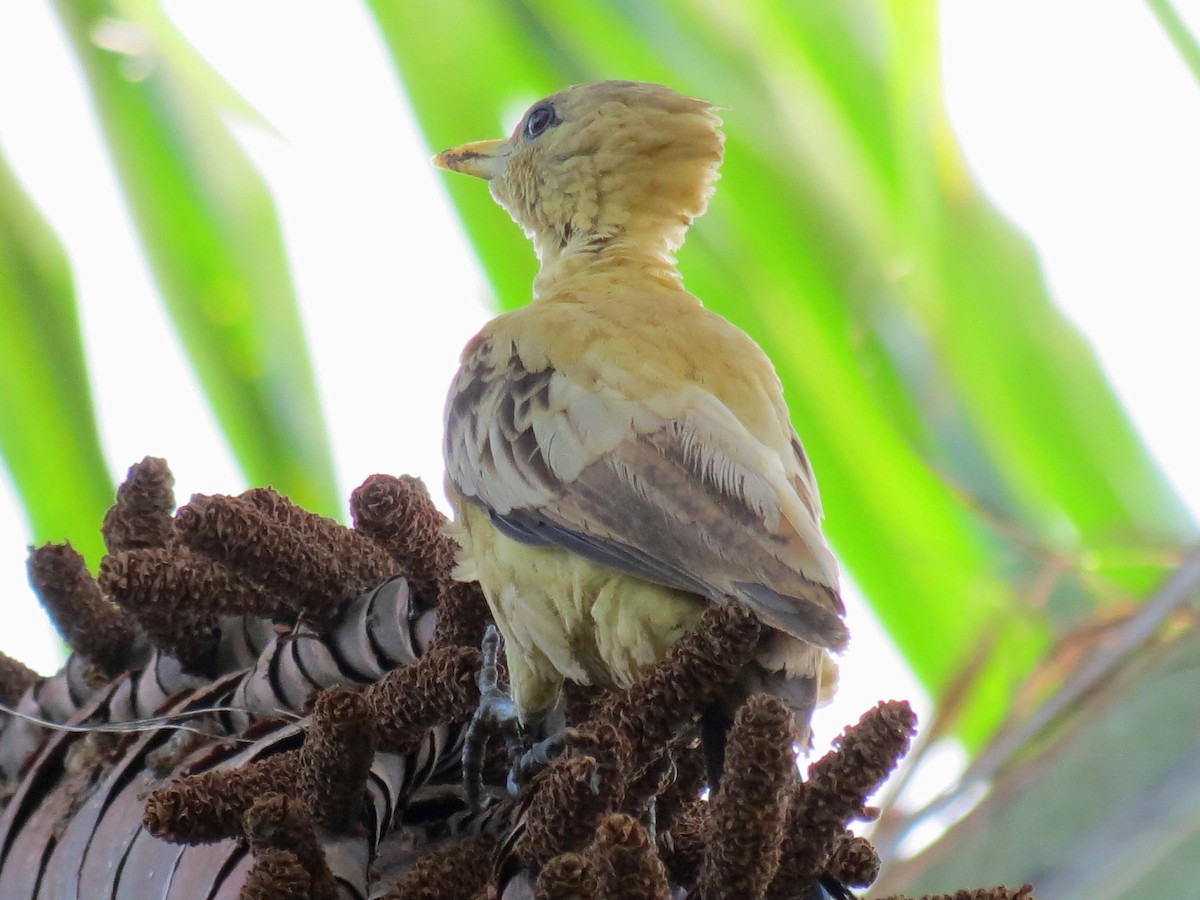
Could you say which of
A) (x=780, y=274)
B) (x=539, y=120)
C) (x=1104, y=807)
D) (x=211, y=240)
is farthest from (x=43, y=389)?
(x=1104, y=807)

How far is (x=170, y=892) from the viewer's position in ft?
5.30

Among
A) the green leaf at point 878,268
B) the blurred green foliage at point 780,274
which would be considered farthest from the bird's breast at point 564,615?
the green leaf at point 878,268

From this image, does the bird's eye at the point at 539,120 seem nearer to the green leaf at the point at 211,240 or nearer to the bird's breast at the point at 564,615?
the green leaf at the point at 211,240

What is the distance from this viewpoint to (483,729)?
1.79 metres

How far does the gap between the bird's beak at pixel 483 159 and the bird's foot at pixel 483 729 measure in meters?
1.38

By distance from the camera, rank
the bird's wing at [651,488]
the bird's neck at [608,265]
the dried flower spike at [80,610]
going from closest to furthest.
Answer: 1. the bird's wing at [651,488]
2. the dried flower spike at [80,610]
3. the bird's neck at [608,265]

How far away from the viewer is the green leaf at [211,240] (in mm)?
2635

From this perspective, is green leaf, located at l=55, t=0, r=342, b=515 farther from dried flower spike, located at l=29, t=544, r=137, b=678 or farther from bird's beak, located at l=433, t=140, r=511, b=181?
dried flower spike, located at l=29, t=544, r=137, b=678

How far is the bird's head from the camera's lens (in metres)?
2.80

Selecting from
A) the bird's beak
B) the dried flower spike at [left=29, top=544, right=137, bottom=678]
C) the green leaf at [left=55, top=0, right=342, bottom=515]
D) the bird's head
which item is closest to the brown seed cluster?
the dried flower spike at [left=29, top=544, right=137, bottom=678]

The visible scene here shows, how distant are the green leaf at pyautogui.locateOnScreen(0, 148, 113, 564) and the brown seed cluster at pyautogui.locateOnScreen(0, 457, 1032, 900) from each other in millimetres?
481

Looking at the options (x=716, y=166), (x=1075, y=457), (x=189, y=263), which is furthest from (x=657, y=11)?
(x=1075, y=457)

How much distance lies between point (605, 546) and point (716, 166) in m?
1.19

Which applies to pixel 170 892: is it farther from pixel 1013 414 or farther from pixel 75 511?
pixel 1013 414
